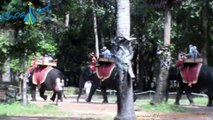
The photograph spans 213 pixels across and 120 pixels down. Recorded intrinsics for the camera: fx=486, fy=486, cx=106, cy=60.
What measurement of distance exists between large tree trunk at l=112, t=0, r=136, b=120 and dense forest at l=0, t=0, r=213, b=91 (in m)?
2.77

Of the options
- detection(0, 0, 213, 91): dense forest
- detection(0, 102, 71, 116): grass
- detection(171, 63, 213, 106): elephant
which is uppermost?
detection(0, 0, 213, 91): dense forest

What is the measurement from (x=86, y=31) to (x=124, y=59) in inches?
1236

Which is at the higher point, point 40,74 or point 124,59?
point 124,59

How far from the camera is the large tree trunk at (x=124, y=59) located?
12938 mm

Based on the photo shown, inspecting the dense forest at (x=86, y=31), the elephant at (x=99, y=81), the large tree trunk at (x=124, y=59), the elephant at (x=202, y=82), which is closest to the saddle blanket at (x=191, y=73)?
the elephant at (x=202, y=82)

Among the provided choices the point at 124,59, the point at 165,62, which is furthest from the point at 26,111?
the point at 165,62

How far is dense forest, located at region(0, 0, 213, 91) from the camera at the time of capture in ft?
58.6

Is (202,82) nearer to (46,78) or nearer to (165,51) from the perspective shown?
(165,51)

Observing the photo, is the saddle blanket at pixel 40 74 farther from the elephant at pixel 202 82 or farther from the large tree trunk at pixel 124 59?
the large tree trunk at pixel 124 59

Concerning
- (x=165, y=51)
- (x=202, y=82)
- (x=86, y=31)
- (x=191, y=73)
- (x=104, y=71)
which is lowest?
(x=202, y=82)

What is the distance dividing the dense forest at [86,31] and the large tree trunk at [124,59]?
9.08 feet

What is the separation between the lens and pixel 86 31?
1737 inches

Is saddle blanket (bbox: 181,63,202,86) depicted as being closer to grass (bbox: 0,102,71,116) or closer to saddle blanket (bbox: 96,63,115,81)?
saddle blanket (bbox: 96,63,115,81)

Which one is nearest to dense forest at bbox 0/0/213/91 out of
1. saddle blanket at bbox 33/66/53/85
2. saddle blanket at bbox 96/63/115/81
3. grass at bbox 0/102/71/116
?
saddle blanket at bbox 33/66/53/85
